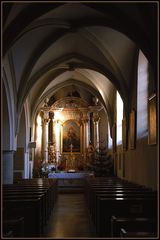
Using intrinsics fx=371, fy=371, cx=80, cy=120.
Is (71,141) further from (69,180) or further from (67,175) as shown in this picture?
(69,180)

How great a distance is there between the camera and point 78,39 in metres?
14.5

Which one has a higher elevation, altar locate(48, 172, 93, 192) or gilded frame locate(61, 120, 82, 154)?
gilded frame locate(61, 120, 82, 154)

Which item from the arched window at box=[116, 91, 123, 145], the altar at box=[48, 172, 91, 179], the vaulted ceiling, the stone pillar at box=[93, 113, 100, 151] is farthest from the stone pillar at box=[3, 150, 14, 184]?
the stone pillar at box=[93, 113, 100, 151]

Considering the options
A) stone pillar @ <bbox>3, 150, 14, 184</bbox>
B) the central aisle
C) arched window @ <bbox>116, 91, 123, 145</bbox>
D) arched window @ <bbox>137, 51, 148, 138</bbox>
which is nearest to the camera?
the central aisle

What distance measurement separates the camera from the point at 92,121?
25531 mm

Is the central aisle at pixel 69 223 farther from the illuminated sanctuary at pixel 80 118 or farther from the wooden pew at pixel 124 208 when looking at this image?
the wooden pew at pixel 124 208

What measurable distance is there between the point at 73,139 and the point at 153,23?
1792cm

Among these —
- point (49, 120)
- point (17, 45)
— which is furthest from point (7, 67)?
point (49, 120)

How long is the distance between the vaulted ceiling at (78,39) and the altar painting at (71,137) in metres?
7.05

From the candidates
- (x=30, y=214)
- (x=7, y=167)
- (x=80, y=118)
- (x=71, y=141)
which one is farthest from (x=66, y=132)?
(x=30, y=214)

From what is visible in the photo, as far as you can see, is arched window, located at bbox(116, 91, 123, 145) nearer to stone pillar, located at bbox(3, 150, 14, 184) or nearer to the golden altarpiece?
the golden altarpiece

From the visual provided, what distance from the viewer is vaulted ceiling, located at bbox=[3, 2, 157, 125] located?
980 centimetres

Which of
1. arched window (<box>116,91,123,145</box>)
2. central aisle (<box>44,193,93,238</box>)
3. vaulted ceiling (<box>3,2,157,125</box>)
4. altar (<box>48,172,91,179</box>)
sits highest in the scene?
vaulted ceiling (<box>3,2,157,125</box>)

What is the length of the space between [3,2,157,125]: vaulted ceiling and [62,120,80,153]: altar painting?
7.05 m
